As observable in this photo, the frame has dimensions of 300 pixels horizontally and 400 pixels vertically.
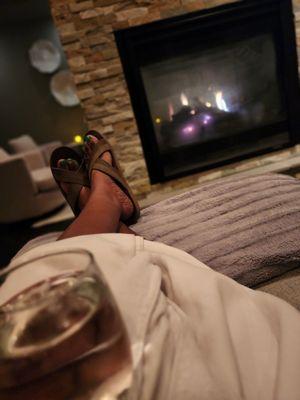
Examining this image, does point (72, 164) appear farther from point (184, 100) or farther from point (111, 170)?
point (184, 100)

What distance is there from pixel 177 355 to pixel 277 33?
2162 millimetres

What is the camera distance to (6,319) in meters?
0.25

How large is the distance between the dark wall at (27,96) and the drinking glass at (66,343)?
5061mm

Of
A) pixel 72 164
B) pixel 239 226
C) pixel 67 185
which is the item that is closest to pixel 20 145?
pixel 72 164

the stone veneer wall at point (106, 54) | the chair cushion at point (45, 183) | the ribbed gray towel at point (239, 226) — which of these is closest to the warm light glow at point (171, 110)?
the stone veneer wall at point (106, 54)

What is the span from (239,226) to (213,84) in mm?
1600

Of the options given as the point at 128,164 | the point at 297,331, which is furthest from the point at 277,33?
the point at 297,331

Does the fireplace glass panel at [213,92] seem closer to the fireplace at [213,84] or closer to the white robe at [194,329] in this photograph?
the fireplace at [213,84]

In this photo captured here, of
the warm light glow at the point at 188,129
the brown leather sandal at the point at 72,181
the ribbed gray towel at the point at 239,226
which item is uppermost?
the brown leather sandal at the point at 72,181

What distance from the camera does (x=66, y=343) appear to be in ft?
0.78

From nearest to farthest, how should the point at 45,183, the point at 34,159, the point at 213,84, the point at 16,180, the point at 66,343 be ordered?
1. the point at 66,343
2. the point at 213,84
3. the point at 16,180
4. the point at 45,183
5. the point at 34,159

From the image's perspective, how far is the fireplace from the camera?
197 centimetres

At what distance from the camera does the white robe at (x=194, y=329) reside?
1.03 feet

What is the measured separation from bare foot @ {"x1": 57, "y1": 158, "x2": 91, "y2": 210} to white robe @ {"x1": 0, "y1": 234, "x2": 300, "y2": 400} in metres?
0.67
